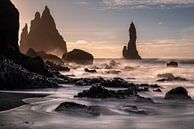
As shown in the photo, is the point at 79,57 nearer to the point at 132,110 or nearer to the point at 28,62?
the point at 28,62

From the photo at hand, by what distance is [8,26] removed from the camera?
3750cm

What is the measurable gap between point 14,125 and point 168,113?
7.05 m

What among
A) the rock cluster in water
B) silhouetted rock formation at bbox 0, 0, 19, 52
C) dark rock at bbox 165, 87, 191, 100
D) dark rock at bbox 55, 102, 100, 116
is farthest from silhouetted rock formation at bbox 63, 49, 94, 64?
dark rock at bbox 55, 102, 100, 116

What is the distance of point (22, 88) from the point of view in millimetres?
27109

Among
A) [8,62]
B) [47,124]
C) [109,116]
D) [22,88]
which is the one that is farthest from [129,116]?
[8,62]

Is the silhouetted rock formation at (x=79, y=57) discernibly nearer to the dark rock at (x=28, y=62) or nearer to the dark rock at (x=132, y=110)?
the dark rock at (x=28, y=62)

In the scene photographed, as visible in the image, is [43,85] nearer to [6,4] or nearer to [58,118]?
[6,4]

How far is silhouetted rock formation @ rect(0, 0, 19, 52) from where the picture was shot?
35.5m

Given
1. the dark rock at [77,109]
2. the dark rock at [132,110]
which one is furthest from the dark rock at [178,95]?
the dark rock at [77,109]

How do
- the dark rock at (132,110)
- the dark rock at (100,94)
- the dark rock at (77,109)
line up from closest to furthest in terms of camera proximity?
1. the dark rock at (77,109)
2. the dark rock at (132,110)
3. the dark rock at (100,94)

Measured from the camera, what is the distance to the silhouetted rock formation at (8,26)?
116 feet

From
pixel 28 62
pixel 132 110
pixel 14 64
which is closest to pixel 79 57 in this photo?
pixel 28 62

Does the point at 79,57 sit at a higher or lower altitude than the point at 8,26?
higher

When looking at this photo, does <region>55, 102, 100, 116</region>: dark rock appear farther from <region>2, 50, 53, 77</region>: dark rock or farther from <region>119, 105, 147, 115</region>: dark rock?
<region>2, 50, 53, 77</region>: dark rock
